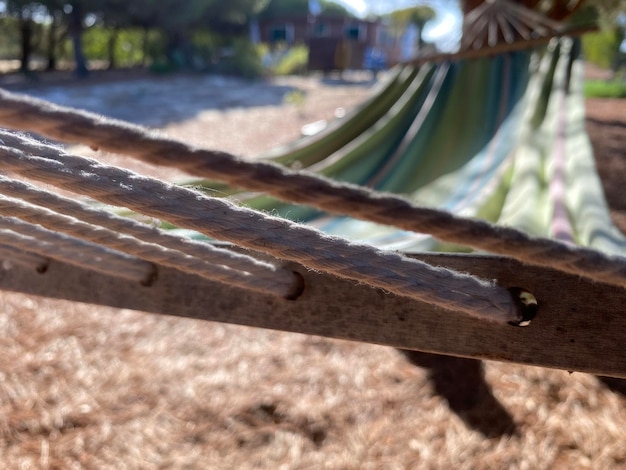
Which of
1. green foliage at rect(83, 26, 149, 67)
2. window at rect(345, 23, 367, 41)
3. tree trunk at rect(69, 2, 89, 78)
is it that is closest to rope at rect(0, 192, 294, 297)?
tree trunk at rect(69, 2, 89, 78)

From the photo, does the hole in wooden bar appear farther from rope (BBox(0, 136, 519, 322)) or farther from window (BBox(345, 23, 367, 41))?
window (BBox(345, 23, 367, 41))

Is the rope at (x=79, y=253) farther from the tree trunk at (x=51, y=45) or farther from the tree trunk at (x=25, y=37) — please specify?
the tree trunk at (x=51, y=45)

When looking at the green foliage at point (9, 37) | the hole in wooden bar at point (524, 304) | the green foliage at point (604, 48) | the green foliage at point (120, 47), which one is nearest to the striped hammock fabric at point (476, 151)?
the hole in wooden bar at point (524, 304)

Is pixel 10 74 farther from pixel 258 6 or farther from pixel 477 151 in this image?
pixel 477 151

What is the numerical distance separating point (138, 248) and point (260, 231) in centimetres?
23

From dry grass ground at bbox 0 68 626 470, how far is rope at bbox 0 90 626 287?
96 cm

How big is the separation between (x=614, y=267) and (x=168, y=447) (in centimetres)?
122

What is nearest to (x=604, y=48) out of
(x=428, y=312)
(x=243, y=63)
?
(x=243, y=63)

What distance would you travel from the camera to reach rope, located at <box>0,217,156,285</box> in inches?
31.2

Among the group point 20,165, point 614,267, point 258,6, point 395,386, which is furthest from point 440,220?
point 258,6

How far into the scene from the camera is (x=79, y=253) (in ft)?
2.79

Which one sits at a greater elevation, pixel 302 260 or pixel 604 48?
pixel 604 48

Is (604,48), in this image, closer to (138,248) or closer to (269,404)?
(269,404)

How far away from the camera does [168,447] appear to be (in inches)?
55.5
